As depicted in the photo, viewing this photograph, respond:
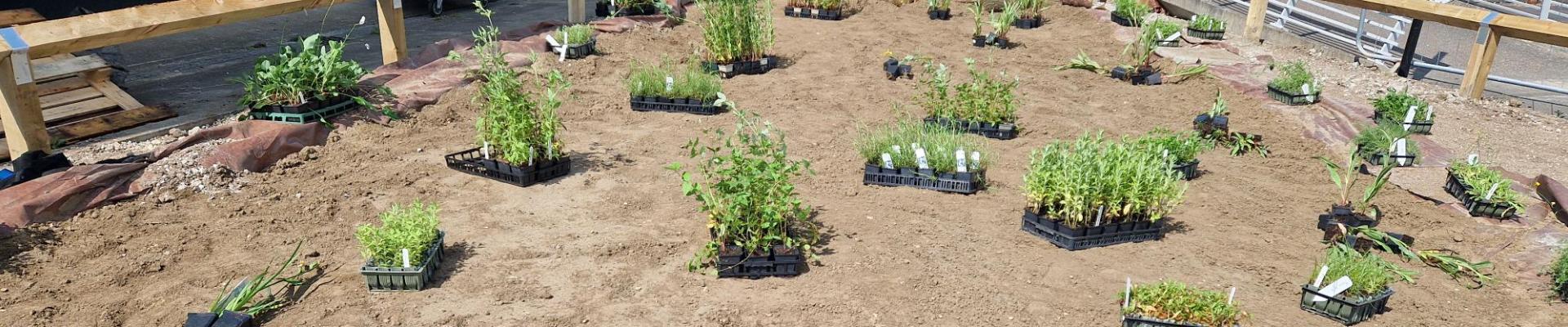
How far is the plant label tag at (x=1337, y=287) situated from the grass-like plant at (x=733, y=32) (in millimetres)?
4901

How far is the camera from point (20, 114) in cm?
535

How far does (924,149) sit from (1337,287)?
2206 mm

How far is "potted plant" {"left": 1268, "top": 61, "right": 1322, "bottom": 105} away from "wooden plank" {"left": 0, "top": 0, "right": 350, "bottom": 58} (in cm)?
710

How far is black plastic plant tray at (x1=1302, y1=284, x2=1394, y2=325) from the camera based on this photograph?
4.07m

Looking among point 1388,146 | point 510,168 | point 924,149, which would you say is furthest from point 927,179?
point 1388,146

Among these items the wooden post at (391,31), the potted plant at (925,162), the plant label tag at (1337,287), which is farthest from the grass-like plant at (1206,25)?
the wooden post at (391,31)

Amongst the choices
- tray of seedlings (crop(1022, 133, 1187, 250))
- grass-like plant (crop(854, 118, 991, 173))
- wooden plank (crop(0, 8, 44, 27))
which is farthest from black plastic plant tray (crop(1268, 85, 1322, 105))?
wooden plank (crop(0, 8, 44, 27))

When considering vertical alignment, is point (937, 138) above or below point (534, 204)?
above

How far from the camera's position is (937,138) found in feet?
18.8

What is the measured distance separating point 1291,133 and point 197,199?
6661 millimetres

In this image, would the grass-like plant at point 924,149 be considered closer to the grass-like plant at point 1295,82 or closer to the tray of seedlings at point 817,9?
the grass-like plant at point 1295,82

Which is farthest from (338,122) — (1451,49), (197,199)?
(1451,49)

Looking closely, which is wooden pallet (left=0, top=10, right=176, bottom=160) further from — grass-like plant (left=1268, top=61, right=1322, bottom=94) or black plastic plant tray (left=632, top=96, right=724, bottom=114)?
grass-like plant (left=1268, top=61, right=1322, bottom=94)

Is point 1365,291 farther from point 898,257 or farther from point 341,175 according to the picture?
point 341,175
